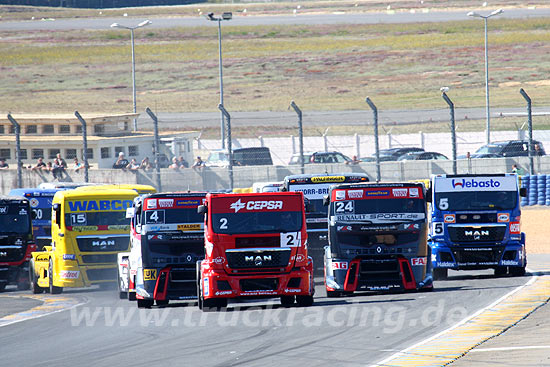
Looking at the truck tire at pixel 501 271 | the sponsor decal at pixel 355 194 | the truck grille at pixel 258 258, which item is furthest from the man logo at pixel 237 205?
the truck tire at pixel 501 271

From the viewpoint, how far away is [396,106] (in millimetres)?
65438

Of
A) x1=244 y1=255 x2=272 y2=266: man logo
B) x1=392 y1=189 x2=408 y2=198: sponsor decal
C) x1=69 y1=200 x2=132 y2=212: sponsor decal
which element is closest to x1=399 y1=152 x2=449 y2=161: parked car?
x1=69 y1=200 x2=132 y2=212: sponsor decal

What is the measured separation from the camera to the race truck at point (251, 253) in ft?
58.0

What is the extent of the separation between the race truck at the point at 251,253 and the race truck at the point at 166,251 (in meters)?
1.13

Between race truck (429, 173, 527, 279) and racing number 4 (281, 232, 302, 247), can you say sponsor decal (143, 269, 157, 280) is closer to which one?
racing number 4 (281, 232, 302, 247)

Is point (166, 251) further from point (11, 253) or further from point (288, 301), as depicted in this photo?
point (11, 253)

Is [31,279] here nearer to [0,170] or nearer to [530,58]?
[0,170]

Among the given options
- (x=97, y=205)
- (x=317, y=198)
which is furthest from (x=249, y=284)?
(x=97, y=205)

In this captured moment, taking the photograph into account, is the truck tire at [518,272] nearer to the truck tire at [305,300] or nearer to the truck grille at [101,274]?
the truck tire at [305,300]

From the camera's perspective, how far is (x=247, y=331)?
1530cm

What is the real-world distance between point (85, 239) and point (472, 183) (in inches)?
340

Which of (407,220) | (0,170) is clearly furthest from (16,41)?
(407,220)

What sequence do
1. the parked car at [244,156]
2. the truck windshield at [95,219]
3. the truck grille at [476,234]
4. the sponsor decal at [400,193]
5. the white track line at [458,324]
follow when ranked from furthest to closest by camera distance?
the parked car at [244,156] → the truck windshield at [95,219] → the truck grille at [476,234] → the sponsor decal at [400,193] → the white track line at [458,324]

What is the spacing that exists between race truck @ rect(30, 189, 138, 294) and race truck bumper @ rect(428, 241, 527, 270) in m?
7.18
